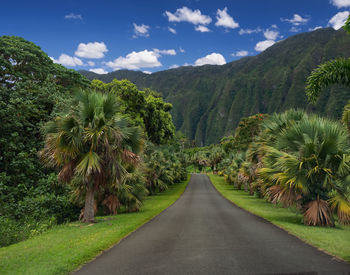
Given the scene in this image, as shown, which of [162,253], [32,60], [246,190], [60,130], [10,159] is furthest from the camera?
[246,190]

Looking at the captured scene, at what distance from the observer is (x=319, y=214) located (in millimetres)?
11812

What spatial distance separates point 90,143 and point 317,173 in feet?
34.4

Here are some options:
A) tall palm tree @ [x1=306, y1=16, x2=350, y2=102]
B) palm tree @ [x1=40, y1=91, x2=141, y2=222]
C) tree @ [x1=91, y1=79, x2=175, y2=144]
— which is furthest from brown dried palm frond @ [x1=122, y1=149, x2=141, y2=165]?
tree @ [x1=91, y1=79, x2=175, y2=144]

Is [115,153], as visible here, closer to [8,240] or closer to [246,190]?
[8,240]

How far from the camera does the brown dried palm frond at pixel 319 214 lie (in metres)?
11.7

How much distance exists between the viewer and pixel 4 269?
597cm

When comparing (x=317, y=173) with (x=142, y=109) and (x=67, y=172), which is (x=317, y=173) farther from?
(x=142, y=109)

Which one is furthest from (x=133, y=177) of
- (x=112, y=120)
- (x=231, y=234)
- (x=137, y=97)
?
(x=137, y=97)

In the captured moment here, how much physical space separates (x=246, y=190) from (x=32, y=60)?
31245 millimetres

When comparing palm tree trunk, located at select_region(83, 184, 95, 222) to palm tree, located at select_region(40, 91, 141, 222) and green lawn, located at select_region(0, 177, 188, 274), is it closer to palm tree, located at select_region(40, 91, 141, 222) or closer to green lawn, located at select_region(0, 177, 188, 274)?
palm tree, located at select_region(40, 91, 141, 222)

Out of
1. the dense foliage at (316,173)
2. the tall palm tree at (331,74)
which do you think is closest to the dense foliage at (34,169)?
the dense foliage at (316,173)

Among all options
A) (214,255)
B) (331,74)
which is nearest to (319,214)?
(331,74)

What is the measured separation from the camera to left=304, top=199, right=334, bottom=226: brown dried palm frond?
462 inches

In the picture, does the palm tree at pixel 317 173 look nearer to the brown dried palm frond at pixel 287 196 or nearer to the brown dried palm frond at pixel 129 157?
the brown dried palm frond at pixel 287 196
